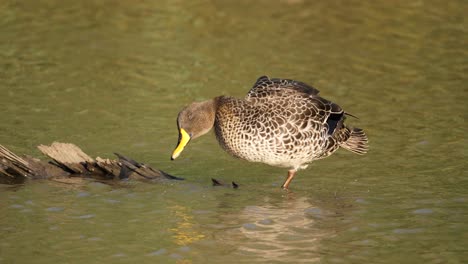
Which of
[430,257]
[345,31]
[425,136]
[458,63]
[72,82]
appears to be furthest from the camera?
[345,31]

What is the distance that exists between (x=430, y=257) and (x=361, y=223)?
3.72ft

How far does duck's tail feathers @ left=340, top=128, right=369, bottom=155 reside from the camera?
38.3ft

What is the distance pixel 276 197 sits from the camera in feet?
35.6

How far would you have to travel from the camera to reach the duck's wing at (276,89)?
36.2ft

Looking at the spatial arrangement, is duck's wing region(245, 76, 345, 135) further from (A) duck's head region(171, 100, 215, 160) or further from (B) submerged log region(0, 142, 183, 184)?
(B) submerged log region(0, 142, 183, 184)

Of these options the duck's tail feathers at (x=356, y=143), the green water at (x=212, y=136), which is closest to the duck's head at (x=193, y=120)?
the green water at (x=212, y=136)

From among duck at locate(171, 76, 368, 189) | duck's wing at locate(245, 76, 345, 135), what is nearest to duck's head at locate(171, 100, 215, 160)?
duck at locate(171, 76, 368, 189)

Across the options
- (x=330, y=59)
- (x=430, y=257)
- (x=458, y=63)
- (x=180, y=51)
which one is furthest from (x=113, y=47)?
(x=430, y=257)

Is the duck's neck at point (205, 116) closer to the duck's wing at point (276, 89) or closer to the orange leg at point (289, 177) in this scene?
the duck's wing at point (276, 89)

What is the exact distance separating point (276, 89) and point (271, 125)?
652 millimetres

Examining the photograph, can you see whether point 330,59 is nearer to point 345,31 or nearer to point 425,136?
point 345,31

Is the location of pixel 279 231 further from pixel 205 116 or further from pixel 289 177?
pixel 205 116

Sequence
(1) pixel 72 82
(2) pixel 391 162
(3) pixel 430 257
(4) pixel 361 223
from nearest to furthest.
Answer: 1. (3) pixel 430 257
2. (4) pixel 361 223
3. (2) pixel 391 162
4. (1) pixel 72 82

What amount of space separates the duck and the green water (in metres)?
0.47
